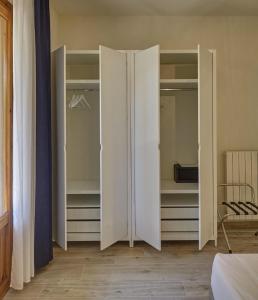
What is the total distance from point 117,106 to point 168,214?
1234 mm

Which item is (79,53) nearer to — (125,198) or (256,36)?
(125,198)

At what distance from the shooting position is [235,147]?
371 centimetres

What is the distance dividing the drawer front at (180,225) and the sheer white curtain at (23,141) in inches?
54.5

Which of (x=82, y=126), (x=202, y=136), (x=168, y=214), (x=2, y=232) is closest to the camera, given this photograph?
(x=2, y=232)

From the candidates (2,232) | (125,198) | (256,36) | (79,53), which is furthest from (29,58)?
(256,36)

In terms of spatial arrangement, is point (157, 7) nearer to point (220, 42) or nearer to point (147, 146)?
point (220, 42)

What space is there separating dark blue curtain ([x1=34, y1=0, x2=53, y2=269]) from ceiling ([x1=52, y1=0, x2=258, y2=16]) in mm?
723

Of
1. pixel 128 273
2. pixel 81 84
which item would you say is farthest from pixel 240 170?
pixel 81 84

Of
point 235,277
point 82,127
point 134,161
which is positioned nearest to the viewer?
point 235,277

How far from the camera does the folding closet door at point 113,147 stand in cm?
291

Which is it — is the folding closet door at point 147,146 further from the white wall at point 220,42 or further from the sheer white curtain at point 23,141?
the sheer white curtain at point 23,141

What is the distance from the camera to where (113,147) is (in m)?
2.99

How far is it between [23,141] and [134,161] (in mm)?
1207

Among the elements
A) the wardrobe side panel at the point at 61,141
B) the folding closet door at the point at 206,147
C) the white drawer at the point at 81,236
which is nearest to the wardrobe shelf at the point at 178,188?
the folding closet door at the point at 206,147
